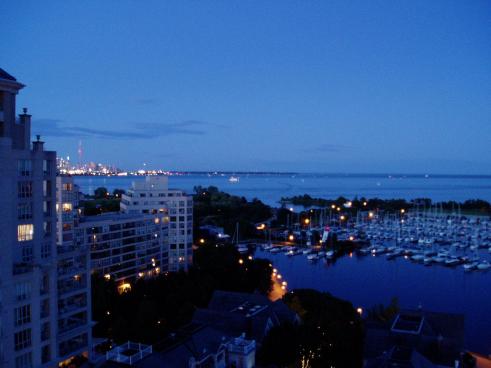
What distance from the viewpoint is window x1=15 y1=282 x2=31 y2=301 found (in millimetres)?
10695

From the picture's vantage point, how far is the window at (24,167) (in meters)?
11.2

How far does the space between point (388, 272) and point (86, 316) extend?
20269mm

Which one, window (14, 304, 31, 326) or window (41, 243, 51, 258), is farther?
window (41, 243, 51, 258)

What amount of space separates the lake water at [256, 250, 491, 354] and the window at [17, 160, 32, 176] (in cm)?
1463

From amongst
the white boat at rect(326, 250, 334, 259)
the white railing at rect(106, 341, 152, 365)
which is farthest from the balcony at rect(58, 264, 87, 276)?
the white boat at rect(326, 250, 334, 259)

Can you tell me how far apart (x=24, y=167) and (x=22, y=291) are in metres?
2.81

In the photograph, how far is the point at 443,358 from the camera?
11383 mm

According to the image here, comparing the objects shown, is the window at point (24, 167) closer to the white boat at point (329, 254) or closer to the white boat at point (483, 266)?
the white boat at point (329, 254)

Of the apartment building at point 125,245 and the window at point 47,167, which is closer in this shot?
the window at point 47,167

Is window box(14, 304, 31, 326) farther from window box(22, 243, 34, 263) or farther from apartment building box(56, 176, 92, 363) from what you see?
apartment building box(56, 176, 92, 363)

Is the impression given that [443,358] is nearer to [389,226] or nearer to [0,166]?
[0,166]

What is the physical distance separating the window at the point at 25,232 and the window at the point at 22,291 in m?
1.04

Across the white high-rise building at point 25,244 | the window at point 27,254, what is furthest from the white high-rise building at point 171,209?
the window at point 27,254

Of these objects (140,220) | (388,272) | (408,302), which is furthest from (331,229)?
(140,220)
